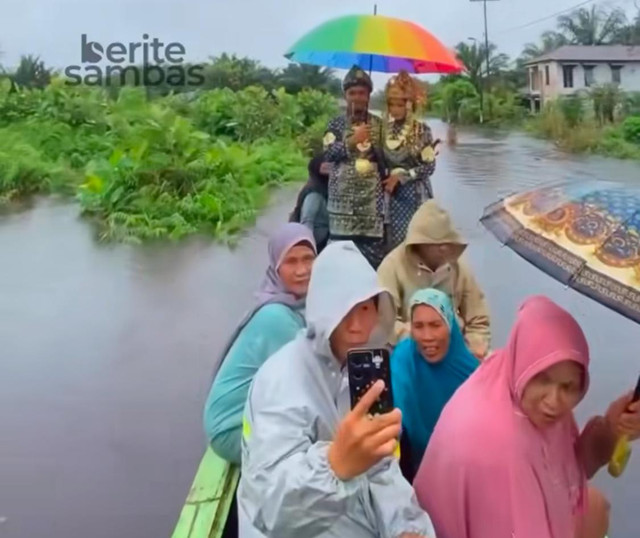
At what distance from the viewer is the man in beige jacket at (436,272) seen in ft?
10.3

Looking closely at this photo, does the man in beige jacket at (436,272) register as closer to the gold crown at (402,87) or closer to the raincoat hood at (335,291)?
the gold crown at (402,87)

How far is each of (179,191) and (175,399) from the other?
186 inches

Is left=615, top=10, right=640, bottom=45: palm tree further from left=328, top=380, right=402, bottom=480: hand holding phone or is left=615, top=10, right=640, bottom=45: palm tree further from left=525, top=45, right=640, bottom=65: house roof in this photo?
left=328, top=380, right=402, bottom=480: hand holding phone

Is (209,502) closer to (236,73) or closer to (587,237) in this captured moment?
(587,237)

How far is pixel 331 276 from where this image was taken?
168 centimetres

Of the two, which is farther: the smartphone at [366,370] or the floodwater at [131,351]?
the floodwater at [131,351]

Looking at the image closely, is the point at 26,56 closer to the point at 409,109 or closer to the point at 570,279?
the point at 409,109

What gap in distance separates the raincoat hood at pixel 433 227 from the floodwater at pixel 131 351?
539 millimetres

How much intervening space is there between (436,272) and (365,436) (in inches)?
73.3

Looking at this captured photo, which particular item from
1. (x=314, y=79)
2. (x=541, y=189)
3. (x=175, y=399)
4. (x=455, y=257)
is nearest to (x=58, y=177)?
(x=314, y=79)

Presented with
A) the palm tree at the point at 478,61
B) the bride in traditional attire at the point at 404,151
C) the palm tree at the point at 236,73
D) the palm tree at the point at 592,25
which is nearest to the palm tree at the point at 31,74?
→ the palm tree at the point at 236,73

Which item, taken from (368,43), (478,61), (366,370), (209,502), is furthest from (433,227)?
(478,61)

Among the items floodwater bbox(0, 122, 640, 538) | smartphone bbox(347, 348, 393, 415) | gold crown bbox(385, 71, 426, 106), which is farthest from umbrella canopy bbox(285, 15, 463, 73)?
smartphone bbox(347, 348, 393, 415)

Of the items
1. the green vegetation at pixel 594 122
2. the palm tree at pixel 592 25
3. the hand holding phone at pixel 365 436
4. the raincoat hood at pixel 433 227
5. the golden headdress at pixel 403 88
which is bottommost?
the hand holding phone at pixel 365 436
